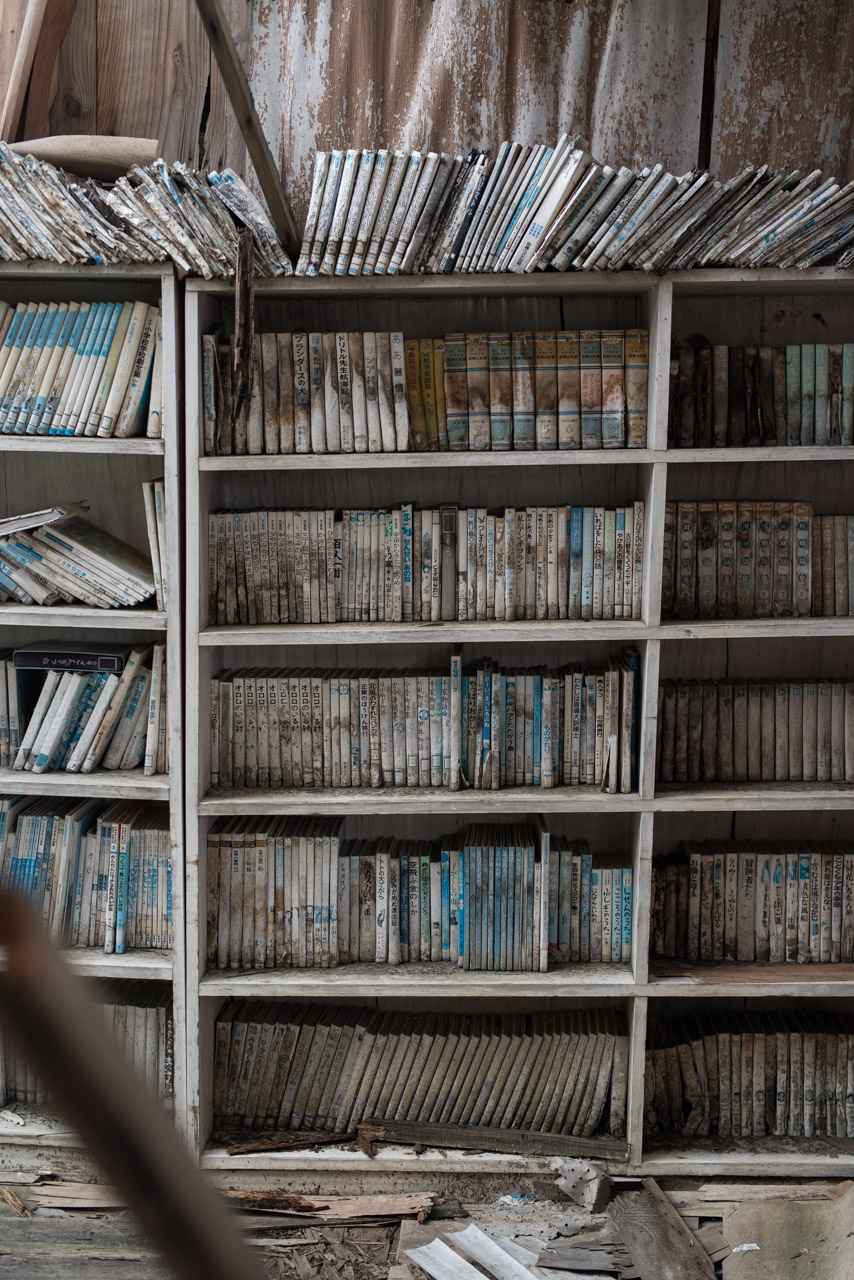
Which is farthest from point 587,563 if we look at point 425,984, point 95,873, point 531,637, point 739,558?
point 95,873

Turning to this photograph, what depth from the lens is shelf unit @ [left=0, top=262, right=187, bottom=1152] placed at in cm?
212

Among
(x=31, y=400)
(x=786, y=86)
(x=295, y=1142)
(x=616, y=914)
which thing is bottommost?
(x=295, y=1142)

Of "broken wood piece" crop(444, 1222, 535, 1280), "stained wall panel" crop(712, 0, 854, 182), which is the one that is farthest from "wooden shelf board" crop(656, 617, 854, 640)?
"broken wood piece" crop(444, 1222, 535, 1280)

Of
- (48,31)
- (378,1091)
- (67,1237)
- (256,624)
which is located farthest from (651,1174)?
(48,31)

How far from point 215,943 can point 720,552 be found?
1.48m

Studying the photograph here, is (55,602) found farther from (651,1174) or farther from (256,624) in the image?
(651,1174)

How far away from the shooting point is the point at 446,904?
7.75ft

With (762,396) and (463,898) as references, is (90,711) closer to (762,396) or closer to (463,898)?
(463,898)

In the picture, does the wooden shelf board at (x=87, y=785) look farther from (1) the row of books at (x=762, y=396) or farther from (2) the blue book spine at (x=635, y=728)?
(1) the row of books at (x=762, y=396)

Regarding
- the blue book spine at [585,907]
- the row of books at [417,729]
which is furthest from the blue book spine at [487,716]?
the blue book spine at [585,907]

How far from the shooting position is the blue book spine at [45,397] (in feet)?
7.09

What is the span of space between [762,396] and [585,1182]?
71.0 inches

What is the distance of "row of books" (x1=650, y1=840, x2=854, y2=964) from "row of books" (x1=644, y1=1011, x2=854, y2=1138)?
201mm

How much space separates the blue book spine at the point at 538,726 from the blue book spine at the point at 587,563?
0.19 meters
